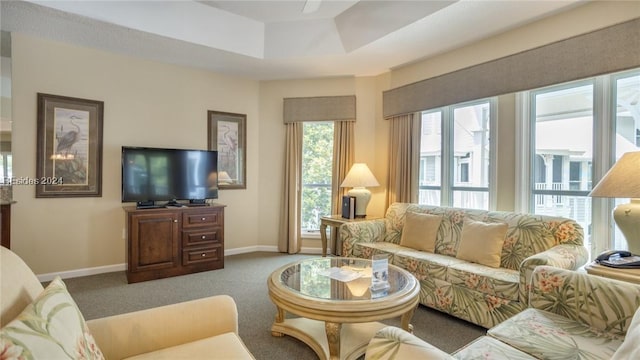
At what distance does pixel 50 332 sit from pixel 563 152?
366cm

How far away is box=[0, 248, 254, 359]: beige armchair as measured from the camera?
1040 mm

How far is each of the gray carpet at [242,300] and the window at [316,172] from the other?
982 millimetres

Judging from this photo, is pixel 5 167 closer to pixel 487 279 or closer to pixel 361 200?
pixel 361 200

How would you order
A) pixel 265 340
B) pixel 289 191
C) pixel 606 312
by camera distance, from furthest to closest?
pixel 289 191
pixel 265 340
pixel 606 312

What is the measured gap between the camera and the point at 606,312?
1.58 metres

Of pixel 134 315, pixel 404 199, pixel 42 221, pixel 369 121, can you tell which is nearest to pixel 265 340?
pixel 134 315

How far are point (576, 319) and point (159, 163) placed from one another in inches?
159

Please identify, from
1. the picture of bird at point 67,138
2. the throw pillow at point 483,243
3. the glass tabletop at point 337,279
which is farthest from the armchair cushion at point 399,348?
the picture of bird at point 67,138

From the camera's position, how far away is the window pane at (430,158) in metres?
3.99

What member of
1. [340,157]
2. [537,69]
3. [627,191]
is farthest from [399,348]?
[340,157]

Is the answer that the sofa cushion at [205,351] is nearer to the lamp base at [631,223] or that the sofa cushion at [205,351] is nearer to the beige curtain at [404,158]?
the lamp base at [631,223]

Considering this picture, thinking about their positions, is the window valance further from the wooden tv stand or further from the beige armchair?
the beige armchair

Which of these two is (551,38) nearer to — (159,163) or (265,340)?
(265,340)

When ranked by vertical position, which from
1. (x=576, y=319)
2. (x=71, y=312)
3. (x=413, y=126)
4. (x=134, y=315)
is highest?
(x=413, y=126)
